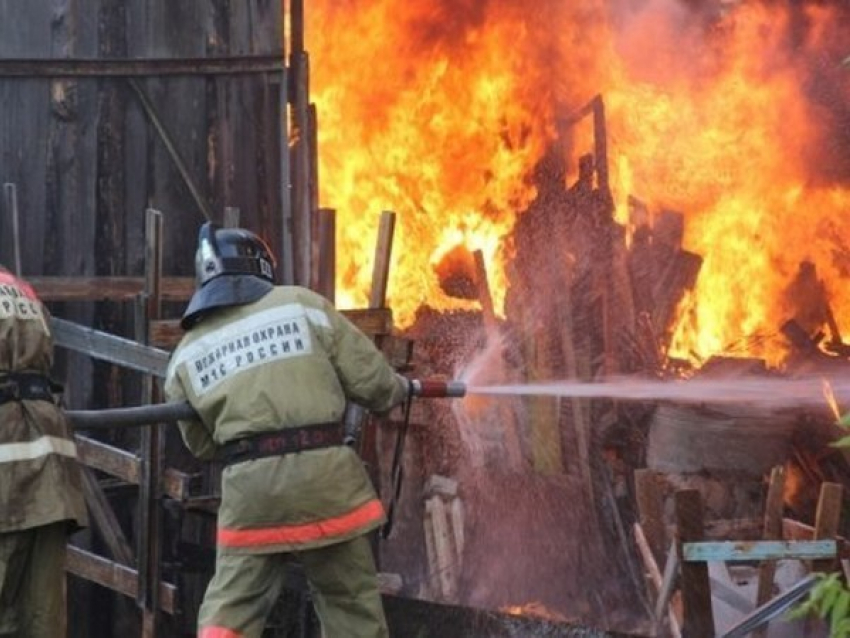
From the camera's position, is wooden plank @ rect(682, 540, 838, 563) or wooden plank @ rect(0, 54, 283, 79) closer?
wooden plank @ rect(682, 540, 838, 563)

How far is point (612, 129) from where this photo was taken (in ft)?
39.2

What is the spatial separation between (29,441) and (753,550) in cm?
328

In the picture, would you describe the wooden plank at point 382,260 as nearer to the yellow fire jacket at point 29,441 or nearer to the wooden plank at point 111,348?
the wooden plank at point 111,348

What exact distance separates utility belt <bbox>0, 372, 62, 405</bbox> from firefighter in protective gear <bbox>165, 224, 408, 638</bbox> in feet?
2.12

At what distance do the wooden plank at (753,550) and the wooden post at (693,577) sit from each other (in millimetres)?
68

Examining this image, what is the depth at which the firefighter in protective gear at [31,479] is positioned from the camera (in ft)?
17.3

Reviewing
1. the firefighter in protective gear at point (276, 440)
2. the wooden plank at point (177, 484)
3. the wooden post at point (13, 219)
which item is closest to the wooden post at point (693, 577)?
the firefighter in protective gear at point (276, 440)

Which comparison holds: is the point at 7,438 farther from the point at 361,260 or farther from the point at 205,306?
the point at 361,260

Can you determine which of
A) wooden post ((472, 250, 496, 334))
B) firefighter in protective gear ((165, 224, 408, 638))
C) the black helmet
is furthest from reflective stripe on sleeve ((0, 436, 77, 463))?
wooden post ((472, 250, 496, 334))

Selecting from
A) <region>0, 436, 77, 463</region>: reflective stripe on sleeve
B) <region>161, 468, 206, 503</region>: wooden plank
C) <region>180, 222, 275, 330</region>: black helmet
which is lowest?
<region>161, 468, 206, 503</region>: wooden plank

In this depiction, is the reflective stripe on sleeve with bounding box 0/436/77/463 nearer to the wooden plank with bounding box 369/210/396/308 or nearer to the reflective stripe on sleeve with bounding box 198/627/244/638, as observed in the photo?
the reflective stripe on sleeve with bounding box 198/627/244/638

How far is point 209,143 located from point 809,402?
5.29m

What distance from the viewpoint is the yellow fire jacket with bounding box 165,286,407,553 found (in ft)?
16.3

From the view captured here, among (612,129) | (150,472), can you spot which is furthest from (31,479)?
(612,129)
